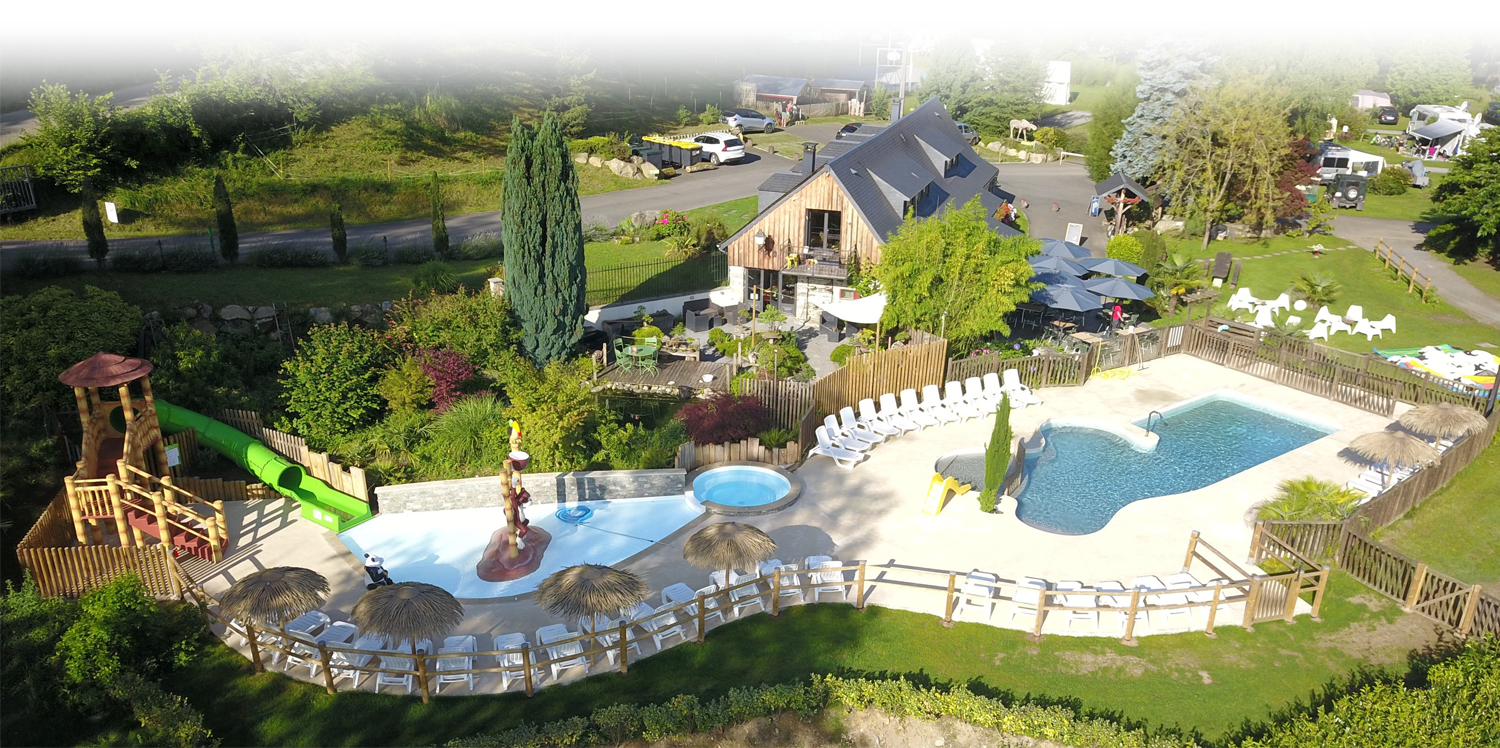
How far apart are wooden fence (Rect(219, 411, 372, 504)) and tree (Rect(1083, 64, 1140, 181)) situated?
3640cm

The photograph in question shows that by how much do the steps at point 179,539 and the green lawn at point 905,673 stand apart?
2.87m

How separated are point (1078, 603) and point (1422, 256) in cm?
3042

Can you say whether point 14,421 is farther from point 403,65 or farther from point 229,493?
point 403,65

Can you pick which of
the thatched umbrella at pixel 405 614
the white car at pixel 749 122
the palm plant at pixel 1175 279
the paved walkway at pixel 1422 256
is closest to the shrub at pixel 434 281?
the thatched umbrella at pixel 405 614

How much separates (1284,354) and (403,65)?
38796 mm

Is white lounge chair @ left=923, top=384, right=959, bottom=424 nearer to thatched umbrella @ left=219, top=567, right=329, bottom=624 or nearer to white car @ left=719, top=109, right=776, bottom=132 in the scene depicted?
thatched umbrella @ left=219, top=567, right=329, bottom=624

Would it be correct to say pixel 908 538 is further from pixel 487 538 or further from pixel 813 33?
pixel 813 33

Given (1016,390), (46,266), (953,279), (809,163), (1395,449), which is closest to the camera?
(1395,449)

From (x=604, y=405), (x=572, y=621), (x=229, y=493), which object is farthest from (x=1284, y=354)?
(x=229, y=493)

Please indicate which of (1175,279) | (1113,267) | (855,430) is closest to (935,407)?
(855,430)

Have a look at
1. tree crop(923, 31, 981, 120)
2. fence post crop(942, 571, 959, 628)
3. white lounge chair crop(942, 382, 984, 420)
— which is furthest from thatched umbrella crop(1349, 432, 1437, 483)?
tree crop(923, 31, 981, 120)

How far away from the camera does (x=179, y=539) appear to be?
16750 millimetres

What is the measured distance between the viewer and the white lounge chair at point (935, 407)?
22109 millimetres

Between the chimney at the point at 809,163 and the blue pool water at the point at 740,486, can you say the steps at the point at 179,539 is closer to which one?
the blue pool water at the point at 740,486
